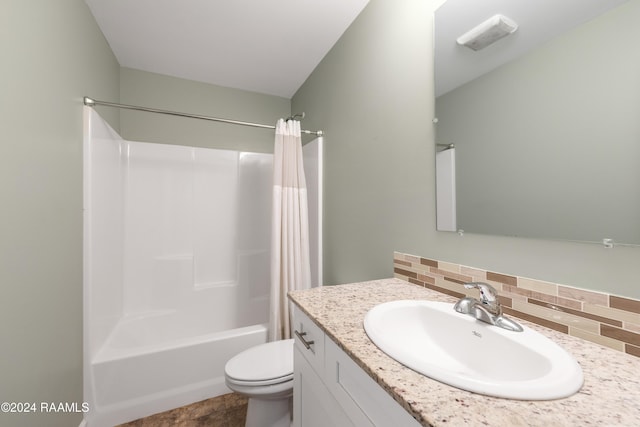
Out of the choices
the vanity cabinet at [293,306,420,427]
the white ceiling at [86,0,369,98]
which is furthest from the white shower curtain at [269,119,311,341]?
the vanity cabinet at [293,306,420,427]

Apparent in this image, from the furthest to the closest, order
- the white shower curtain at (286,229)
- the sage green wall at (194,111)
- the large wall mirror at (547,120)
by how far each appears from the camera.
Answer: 1. the sage green wall at (194,111)
2. the white shower curtain at (286,229)
3. the large wall mirror at (547,120)

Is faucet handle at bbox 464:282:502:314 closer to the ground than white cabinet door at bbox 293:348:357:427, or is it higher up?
higher up

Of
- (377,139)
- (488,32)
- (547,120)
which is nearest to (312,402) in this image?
(547,120)

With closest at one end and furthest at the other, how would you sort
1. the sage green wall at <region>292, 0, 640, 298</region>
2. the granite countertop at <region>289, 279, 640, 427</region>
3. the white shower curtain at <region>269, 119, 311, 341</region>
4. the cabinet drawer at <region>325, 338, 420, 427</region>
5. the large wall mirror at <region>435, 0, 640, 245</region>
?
the granite countertop at <region>289, 279, 640, 427</region> < the cabinet drawer at <region>325, 338, 420, 427</region> < the large wall mirror at <region>435, 0, 640, 245</region> < the sage green wall at <region>292, 0, 640, 298</region> < the white shower curtain at <region>269, 119, 311, 341</region>

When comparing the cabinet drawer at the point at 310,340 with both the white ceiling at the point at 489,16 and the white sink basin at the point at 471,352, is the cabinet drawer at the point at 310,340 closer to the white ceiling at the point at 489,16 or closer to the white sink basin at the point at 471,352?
the white sink basin at the point at 471,352

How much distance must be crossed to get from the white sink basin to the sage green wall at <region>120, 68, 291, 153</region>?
223 cm

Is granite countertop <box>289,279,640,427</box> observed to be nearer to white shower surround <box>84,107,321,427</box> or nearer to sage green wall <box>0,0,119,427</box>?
sage green wall <box>0,0,119,427</box>

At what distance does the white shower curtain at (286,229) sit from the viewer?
1.72 metres

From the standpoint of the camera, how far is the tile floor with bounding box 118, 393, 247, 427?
1431 mm

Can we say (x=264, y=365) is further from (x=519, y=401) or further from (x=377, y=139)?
(x=377, y=139)

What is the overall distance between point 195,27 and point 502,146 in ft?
6.33

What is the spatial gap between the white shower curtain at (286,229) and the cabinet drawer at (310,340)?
0.80 metres

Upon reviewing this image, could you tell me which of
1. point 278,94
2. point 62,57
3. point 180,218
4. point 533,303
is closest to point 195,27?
point 62,57

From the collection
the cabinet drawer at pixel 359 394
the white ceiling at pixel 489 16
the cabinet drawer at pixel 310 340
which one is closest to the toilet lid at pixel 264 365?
the cabinet drawer at pixel 310 340
